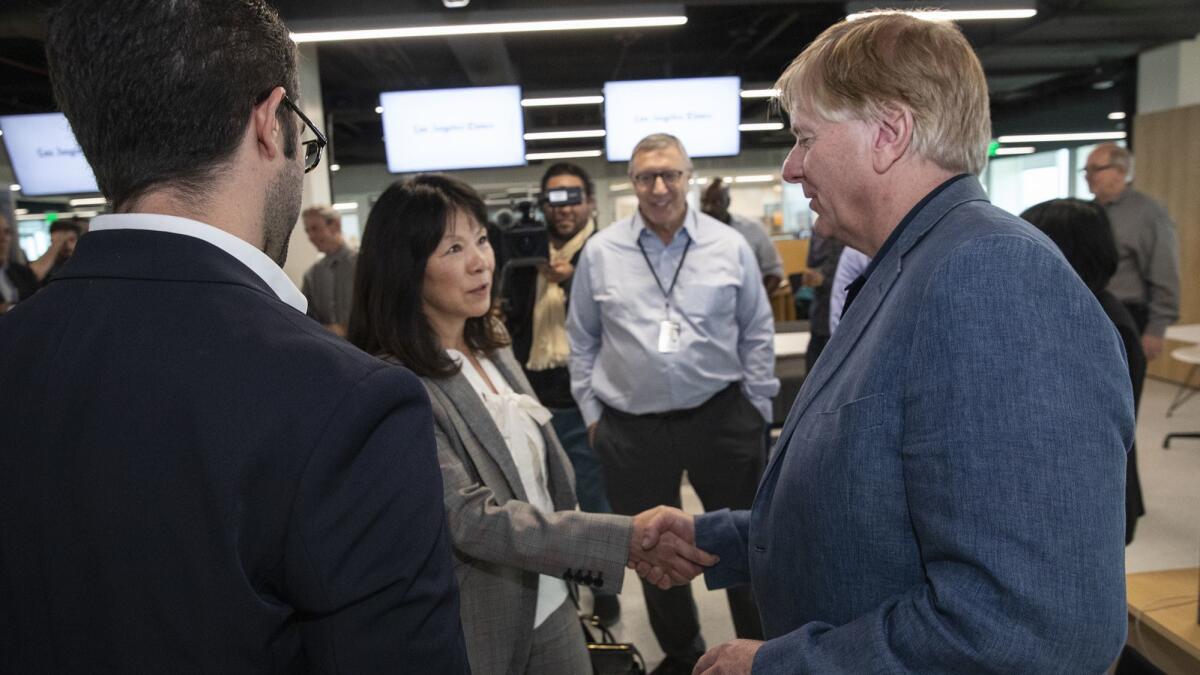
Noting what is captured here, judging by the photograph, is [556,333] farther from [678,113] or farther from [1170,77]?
[1170,77]

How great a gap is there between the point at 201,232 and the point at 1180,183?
8.70m

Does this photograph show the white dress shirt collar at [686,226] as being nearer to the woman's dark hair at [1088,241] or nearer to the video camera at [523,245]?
the video camera at [523,245]

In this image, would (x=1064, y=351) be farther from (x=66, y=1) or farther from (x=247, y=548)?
(x=66, y=1)

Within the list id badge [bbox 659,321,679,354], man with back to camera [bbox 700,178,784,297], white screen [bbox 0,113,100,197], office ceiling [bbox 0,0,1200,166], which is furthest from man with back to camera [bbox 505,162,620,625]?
white screen [bbox 0,113,100,197]

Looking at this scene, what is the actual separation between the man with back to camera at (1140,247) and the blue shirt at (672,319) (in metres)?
2.73

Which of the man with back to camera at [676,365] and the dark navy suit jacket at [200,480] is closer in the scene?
the dark navy suit jacket at [200,480]

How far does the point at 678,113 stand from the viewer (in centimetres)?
582

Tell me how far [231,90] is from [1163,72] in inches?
403

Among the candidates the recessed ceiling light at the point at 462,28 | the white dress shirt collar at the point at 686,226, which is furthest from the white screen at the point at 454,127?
the white dress shirt collar at the point at 686,226

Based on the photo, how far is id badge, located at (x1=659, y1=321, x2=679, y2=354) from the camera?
2752mm

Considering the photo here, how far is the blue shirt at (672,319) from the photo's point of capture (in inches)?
110

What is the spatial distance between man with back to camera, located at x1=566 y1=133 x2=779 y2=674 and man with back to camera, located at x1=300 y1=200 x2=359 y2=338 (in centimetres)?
277

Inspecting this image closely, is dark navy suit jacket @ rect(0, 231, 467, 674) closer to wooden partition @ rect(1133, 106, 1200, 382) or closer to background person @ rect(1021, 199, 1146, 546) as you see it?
background person @ rect(1021, 199, 1146, 546)

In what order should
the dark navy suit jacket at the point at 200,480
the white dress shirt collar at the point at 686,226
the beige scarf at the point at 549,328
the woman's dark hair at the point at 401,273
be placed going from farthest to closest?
the beige scarf at the point at 549,328
the white dress shirt collar at the point at 686,226
the woman's dark hair at the point at 401,273
the dark navy suit jacket at the point at 200,480
